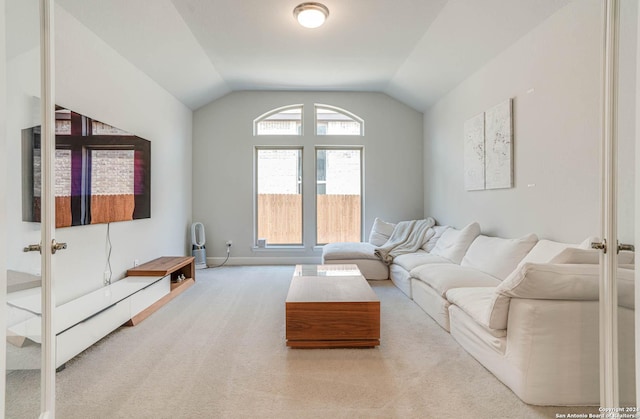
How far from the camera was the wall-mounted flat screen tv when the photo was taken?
8.57 ft

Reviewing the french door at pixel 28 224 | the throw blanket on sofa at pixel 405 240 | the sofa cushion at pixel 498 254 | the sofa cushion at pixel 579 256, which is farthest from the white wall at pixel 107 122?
the sofa cushion at pixel 498 254

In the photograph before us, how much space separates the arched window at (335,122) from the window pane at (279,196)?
26.0 inches

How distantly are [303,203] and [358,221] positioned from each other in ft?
3.35

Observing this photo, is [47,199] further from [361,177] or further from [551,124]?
[361,177]

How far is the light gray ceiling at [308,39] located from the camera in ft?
9.87

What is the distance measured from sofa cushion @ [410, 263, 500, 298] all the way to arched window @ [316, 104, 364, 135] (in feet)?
10.3

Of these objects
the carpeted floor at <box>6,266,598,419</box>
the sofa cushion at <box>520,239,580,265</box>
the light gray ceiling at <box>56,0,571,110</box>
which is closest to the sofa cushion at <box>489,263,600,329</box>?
the carpeted floor at <box>6,266,598,419</box>

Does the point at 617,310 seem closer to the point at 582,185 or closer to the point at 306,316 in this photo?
the point at 582,185

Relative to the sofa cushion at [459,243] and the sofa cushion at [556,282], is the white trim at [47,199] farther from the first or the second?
the sofa cushion at [459,243]

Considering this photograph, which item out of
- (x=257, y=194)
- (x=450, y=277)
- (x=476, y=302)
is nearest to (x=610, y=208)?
(x=476, y=302)

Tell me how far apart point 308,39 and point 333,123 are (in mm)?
2065

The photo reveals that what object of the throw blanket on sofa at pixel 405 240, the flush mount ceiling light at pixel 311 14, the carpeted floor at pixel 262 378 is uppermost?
the flush mount ceiling light at pixel 311 14

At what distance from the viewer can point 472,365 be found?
2225 mm

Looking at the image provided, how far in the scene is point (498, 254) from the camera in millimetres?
3055
